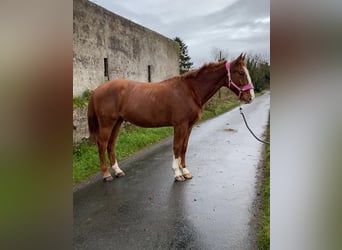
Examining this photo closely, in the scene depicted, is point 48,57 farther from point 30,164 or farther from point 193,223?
point 193,223

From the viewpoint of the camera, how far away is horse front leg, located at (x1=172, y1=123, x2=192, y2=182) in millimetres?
1131

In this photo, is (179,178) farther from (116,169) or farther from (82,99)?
(82,99)

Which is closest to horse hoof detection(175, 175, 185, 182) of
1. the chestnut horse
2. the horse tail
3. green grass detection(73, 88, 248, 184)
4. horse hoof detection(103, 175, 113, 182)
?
the chestnut horse

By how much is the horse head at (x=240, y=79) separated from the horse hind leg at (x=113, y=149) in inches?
20.1

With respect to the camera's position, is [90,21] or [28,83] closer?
[28,83]

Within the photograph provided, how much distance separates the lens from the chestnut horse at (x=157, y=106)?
1157 mm

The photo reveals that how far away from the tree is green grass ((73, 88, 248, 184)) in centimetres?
17

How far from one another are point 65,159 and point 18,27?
1.36ft

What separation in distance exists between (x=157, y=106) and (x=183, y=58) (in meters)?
0.25

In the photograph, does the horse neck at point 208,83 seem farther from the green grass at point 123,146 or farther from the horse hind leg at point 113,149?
the horse hind leg at point 113,149

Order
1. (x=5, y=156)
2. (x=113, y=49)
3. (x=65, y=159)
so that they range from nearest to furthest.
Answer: (x=5, y=156) < (x=65, y=159) < (x=113, y=49)

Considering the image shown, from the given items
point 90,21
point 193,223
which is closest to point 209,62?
point 90,21

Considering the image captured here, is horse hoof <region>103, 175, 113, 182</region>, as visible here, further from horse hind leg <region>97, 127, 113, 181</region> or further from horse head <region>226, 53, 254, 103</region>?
horse head <region>226, 53, 254, 103</region>

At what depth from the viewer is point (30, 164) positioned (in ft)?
2.76
